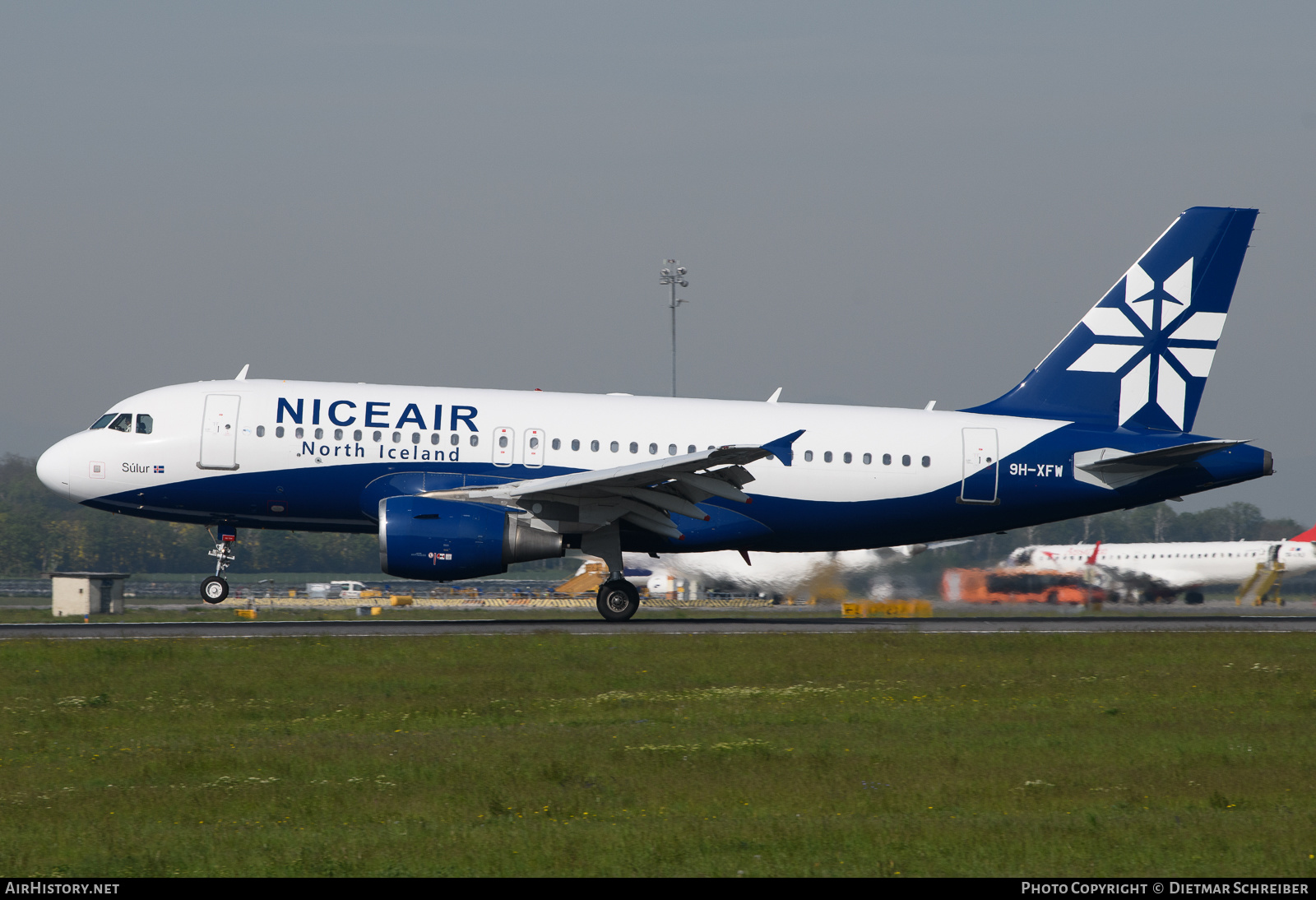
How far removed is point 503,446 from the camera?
26.7 meters

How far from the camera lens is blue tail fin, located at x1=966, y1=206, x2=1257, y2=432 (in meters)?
29.3

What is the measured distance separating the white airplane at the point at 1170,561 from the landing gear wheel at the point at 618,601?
59.3 feet

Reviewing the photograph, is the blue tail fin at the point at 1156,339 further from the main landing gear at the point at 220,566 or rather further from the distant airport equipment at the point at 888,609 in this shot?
the main landing gear at the point at 220,566

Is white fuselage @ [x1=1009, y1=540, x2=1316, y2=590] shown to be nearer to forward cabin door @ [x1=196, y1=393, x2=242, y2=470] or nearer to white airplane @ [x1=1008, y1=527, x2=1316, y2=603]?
white airplane @ [x1=1008, y1=527, x2=1316, y2=603]

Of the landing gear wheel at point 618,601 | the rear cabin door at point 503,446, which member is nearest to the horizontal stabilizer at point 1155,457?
the landing gear wheel at point 618,601

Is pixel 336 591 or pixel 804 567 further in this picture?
pixel 336 591

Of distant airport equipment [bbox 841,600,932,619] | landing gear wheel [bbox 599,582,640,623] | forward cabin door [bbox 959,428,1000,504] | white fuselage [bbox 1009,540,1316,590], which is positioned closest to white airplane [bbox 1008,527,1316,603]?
white fuselage [bbox 1009,540,1316,590]

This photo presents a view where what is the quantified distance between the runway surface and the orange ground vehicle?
376 inches

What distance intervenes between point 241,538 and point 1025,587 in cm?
3024

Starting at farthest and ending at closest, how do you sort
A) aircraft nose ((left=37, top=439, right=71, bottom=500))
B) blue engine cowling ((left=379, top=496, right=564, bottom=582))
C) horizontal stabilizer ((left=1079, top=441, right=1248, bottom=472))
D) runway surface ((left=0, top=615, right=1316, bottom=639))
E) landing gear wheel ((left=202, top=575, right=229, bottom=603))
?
horizontal stabilizer ((left=1079, top=441, right=1248, bottom=472)), aircraft nose ((left=37, top=439, right=71, bottom=500)), landing gear wheel ((left=202, top=575, right=229, bottom=603)), blue engine cowling ((left=379, top=496, right=564, bottom=582)), runway surface ((left=0, top=615, right=1316, bottom=639))

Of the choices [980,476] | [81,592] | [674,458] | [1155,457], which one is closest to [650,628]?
[674,458]

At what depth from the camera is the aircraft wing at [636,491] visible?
81.4 feet

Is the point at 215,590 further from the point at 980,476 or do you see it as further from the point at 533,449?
the point at 980,476

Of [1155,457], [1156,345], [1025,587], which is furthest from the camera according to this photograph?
[1025,587]
